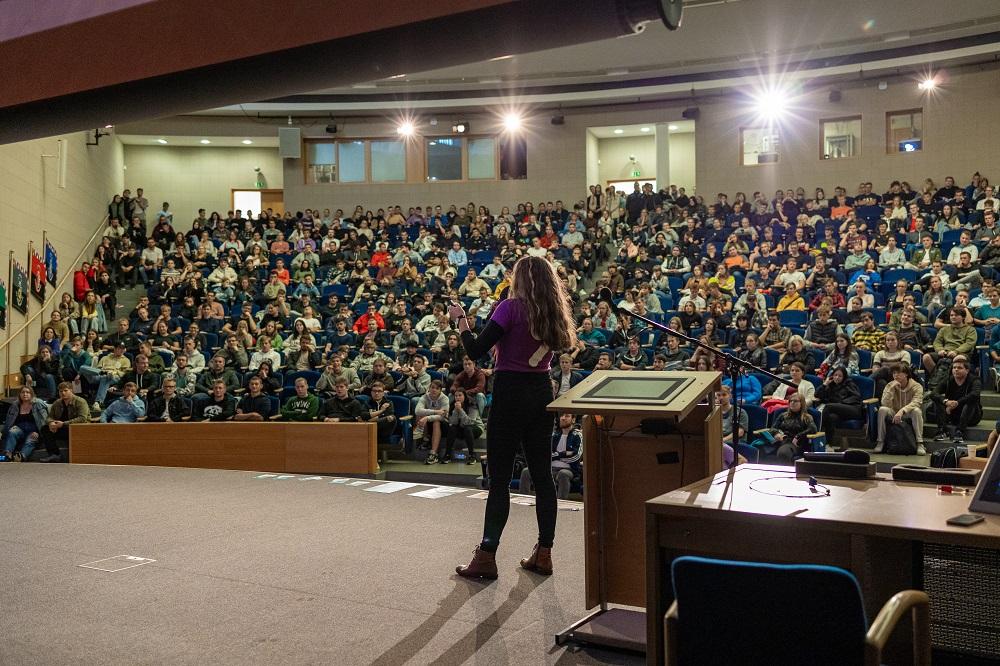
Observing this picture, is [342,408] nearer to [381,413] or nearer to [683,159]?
[381,413]

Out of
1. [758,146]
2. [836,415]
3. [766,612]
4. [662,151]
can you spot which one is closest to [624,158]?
[662,151]

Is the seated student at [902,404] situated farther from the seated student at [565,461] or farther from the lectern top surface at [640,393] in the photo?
the lectern top surface at [640,393]

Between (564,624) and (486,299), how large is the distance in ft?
30.0

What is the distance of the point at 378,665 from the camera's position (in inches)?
108

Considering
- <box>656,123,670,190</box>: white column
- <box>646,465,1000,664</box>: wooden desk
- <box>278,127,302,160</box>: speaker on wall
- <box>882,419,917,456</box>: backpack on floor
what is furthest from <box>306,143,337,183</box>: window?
<box>646,465,1000,664</box>: wooden desk

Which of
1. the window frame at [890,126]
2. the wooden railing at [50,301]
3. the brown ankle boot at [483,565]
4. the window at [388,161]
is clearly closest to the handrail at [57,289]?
the wooden railing at [50,301]

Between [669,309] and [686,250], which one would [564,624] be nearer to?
[669,309]

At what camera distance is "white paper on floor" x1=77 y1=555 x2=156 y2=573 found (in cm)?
402

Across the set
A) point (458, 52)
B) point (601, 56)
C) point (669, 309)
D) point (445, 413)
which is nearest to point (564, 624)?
point (458, 52)

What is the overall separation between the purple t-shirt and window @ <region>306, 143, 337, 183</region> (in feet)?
52.9

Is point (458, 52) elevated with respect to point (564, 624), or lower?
elevated

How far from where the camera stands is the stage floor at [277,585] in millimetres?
2912

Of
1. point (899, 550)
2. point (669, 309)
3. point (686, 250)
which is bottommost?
point (899, 550)

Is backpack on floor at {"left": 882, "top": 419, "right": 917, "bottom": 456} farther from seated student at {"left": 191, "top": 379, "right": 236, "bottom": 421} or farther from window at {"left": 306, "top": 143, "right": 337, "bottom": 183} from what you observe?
window at {"left": 306, "top": 143, "right": 337, "bottom": 183}
